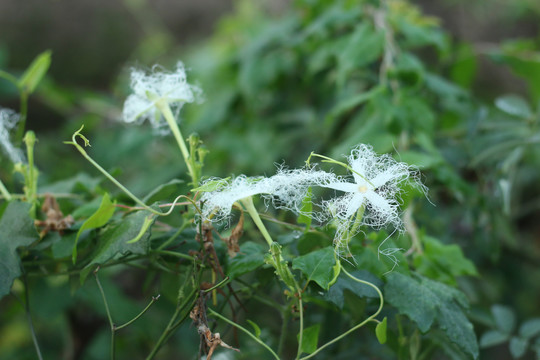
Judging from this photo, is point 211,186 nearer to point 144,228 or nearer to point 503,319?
point 144,228

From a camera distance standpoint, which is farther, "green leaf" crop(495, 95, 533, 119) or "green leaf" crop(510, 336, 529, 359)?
"green leaf" crop(495, 95, 533, 119)

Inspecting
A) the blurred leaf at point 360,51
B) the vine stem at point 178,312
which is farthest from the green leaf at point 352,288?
the blurred leaf at point 360,51

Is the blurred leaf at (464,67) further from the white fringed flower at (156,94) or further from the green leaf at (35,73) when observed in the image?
the green leaf at (35,73)

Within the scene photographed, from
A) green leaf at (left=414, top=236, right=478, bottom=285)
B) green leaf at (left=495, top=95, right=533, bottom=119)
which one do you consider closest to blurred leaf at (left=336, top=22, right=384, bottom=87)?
green leaf at (left=495, top=95, right=533, bottom=119)

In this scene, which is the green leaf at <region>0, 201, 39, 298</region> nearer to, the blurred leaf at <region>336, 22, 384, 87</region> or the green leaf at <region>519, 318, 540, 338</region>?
the blurred leaf at <region>336, 22, 384, 87</region>

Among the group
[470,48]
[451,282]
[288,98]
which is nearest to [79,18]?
[288,98]
